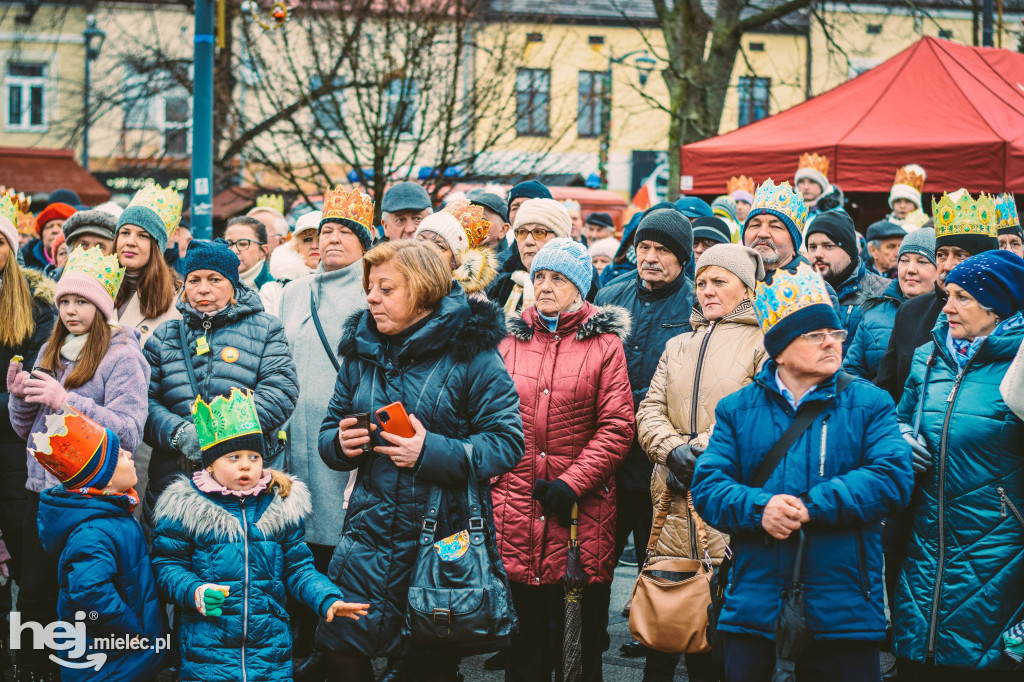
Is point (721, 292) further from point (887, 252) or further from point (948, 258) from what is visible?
point (887, 252)

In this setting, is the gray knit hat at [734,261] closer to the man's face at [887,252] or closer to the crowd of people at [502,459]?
the crowd of people at [502,459]

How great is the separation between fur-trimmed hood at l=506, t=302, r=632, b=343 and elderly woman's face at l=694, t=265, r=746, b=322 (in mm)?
408

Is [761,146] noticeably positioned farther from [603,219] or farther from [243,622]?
[243,622]

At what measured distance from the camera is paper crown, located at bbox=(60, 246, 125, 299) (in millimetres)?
4964

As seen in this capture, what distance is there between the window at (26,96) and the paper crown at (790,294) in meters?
30.4

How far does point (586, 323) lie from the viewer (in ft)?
16.1

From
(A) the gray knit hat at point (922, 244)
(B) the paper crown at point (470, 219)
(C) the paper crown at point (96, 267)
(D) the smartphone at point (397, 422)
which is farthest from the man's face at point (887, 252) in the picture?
(C) the paper crown at point (96, 267)

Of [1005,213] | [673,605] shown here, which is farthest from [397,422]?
[1005,213]

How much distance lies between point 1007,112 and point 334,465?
311 inches

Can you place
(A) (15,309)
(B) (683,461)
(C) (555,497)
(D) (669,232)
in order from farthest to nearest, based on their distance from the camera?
1. (A) (15,309)
2. (D) (669,232)
3. (C) (555,497)
4. (B) (683,461)

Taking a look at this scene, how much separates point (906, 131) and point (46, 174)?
646 inches

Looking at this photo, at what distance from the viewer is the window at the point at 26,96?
2992 centimetres

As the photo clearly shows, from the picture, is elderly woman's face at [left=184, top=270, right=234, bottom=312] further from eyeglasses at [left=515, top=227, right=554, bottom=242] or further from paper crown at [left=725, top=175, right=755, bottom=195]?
paper crown at [left=725, top=175, right=755, bottom=195]

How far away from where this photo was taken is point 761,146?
1002cm
